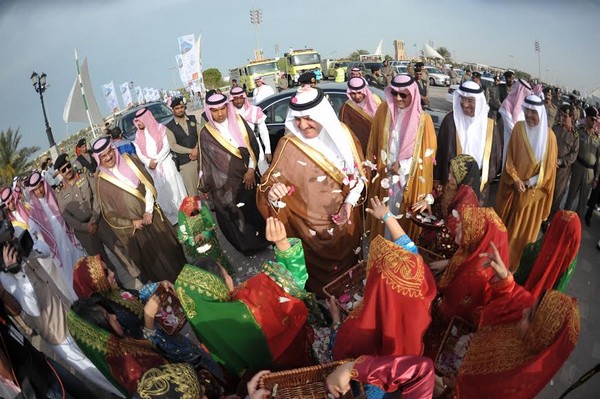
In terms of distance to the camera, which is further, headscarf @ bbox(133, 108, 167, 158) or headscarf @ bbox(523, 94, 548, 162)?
headscarf @ bbox(133, 108, 167, 158)

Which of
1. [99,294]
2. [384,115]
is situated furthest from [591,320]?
[99,294]

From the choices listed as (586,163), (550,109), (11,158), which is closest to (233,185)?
(586,163)

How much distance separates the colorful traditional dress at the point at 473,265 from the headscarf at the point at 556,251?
282 millimetres

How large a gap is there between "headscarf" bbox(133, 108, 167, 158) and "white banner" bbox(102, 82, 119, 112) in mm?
19565

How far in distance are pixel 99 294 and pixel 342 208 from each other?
2151mm

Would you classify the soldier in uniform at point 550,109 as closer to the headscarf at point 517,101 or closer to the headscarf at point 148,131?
the headscarf at point 517,101

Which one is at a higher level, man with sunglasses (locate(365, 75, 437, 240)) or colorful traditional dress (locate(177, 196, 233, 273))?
man with sunglasses (locate(365, 75, 437, 240))

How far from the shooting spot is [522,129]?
4.07m

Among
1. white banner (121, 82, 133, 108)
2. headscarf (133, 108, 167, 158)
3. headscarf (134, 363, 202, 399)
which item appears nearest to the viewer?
headscarf (134, 363, 202, 399)

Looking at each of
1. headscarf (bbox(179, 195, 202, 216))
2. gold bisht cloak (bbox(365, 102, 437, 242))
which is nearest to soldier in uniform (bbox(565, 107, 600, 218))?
gold bisht cloak (bbox(365, 102, 437, 242))

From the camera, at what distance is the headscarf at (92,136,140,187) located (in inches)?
162

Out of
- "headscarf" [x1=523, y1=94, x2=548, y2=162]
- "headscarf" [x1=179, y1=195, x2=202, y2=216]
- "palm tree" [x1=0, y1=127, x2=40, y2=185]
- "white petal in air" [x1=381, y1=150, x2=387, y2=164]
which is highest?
"headscarf" [x1=523, y1=94, x2=548, y2=162]

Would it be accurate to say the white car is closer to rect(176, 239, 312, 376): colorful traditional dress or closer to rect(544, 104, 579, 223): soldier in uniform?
rect(544, 104, 579, 223): soldier in uniform

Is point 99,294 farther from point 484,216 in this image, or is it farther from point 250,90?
point 250,90
